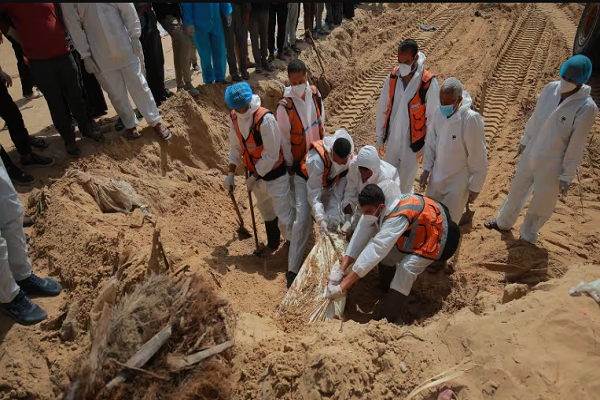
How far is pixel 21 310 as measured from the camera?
330cm

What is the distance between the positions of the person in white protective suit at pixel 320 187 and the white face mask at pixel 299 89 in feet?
1.79

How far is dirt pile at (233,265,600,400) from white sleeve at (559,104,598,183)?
4.55 ft

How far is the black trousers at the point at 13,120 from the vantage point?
4.59 m

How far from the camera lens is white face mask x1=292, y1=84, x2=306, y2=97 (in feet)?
14.6

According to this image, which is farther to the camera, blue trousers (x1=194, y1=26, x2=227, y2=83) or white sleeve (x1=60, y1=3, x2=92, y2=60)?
blue trousers (x1=194, y1=26, x2=227, y2=83)

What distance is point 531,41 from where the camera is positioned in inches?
386

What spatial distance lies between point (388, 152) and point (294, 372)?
3.00m

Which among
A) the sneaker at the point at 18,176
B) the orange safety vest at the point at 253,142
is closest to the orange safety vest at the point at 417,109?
the orange safety vest at the point at 253,142

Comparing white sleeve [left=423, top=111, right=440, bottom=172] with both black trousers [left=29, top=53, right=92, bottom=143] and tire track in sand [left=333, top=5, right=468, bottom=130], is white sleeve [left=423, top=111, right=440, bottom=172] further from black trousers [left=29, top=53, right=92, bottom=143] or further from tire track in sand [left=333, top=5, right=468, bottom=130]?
black trousers [left=29, top=53, right=92, bottom=143]

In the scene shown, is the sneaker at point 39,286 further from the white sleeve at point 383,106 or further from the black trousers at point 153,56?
the white sleeve at point 383,106

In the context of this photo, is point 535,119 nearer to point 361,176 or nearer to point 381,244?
point 361,176

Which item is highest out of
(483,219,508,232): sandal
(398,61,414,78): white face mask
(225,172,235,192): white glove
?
(398,61,414,78): white face mask

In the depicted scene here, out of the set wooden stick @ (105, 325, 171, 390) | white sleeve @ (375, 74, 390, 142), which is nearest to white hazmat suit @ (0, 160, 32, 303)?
wooden stick @ (105, 325, 171, 390)

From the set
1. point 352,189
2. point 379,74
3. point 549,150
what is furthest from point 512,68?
point 352,189
